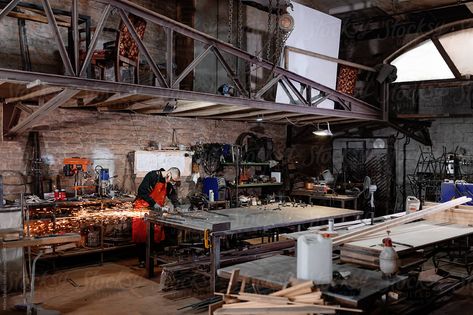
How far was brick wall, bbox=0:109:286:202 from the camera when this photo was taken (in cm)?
725

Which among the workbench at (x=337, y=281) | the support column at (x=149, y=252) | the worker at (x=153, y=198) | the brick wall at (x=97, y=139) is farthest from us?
the worker at (x=153, y=198)

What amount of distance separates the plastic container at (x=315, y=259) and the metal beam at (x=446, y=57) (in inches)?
330

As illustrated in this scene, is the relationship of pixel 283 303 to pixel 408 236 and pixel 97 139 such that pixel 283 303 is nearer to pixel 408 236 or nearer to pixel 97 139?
pixel 408 236

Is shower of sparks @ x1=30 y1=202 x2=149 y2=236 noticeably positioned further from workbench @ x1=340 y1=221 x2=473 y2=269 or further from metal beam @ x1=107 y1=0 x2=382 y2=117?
workbench @ x1=340 y1=221 x2=473 y2=269

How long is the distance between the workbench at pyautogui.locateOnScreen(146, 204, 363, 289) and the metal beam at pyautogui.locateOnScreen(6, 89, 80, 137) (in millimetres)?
2073

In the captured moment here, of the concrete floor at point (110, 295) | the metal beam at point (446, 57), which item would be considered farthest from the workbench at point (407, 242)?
the metal beam at point (446, 57)

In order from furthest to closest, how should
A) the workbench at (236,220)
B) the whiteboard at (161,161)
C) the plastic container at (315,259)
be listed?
the whiteboard at (161,161) < the workbench at (236,220) < the plastic container at (315,259)

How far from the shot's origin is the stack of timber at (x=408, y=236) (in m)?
4.07

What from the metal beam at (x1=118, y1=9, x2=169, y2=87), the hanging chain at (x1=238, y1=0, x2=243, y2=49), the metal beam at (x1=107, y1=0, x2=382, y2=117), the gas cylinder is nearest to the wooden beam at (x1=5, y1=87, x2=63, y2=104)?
the metal beam at (x1=118, y1=9, x2=169, y2=87)

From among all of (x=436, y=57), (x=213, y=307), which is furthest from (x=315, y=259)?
(x=436, y=57)

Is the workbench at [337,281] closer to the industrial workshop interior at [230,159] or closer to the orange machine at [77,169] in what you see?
the industrial workshop interior at [230,159]

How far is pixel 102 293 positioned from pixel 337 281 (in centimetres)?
388

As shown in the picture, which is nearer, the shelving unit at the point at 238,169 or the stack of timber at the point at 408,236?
the stack of timber at the point at 408,236

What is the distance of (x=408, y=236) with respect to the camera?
5.05m
